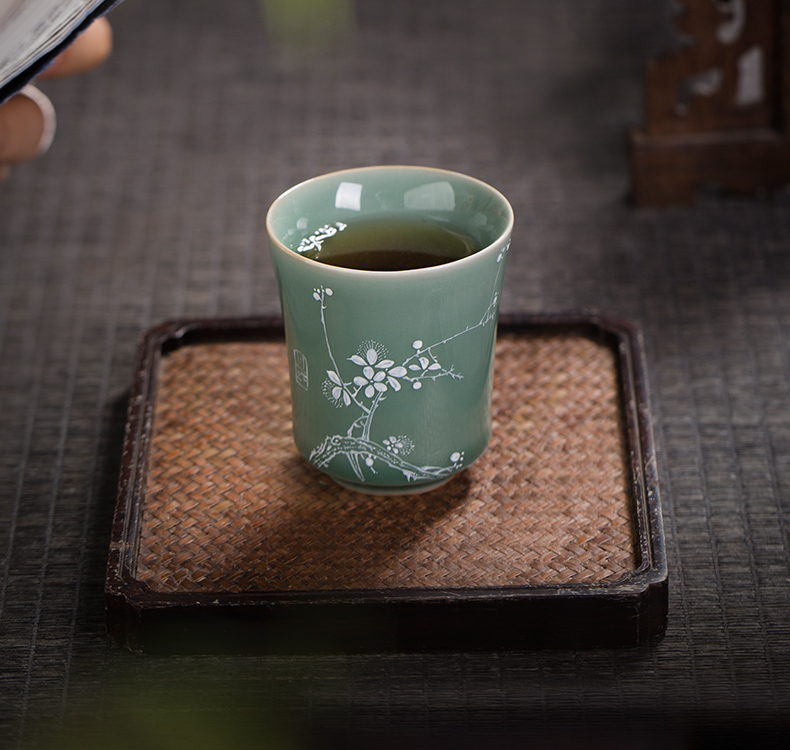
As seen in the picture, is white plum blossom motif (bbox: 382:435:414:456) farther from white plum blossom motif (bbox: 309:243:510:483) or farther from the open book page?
the open book page

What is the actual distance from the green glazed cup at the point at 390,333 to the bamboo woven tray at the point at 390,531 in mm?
27

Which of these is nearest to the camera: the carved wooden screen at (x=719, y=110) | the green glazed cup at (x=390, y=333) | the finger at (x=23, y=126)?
the green glazed cup at (x=390, y=333)

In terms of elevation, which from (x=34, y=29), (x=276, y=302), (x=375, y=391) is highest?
(x=34, y=29)

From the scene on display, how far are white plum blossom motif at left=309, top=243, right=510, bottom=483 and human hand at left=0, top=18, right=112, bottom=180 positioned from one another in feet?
0.78

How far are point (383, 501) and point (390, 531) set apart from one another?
21 millimetres

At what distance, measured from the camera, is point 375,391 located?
45 cm

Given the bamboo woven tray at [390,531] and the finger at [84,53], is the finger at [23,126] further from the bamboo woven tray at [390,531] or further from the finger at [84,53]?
the bamboo woven tray at [390,531]

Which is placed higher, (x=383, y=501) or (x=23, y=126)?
(x=23, y=126)

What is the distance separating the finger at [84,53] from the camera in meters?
0.59

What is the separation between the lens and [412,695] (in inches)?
17.5

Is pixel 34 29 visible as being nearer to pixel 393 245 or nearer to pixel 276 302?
pixel 393 245

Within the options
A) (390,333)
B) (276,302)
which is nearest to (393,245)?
(390,333)

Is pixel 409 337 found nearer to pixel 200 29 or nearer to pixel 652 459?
pixel 652 459

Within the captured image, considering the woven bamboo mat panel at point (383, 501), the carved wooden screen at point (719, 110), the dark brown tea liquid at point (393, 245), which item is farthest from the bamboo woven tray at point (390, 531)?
the carved wooden screen at point (719, 110)
